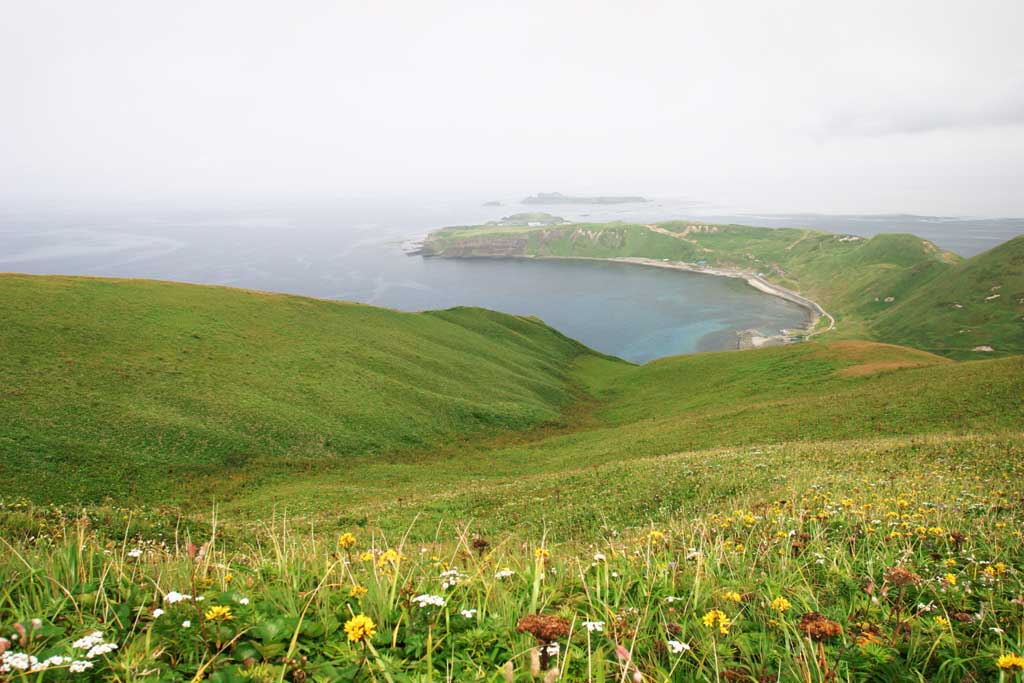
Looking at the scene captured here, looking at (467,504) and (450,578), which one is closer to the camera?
(450,578)

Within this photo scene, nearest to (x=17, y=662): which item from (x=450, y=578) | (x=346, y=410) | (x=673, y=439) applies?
(x=450, y=578)

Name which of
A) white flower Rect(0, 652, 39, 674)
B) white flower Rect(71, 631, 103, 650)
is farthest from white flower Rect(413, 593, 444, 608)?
white flower Rect(0, 652, 39, 674)

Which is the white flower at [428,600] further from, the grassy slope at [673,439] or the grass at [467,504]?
the grassy slope at [673,439]

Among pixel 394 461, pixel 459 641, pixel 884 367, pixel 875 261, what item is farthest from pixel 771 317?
pixel 459 641

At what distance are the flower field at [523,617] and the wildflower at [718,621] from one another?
2 centimetres

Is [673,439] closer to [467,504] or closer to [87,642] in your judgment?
[467,504]

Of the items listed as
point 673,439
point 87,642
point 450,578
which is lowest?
point 673,439

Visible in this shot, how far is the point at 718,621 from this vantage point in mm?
3639

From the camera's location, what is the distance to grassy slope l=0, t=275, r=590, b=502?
2498cm

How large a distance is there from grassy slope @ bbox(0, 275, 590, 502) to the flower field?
25.0 metres

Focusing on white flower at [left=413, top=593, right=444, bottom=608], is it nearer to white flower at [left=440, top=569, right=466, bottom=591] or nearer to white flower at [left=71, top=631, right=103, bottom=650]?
white flower at [left=440, top=569, right=466, bottom=591]

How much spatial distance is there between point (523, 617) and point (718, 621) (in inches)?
59.9

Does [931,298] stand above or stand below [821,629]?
below

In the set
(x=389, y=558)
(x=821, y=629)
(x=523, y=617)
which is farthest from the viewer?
(x=389, y=558)
